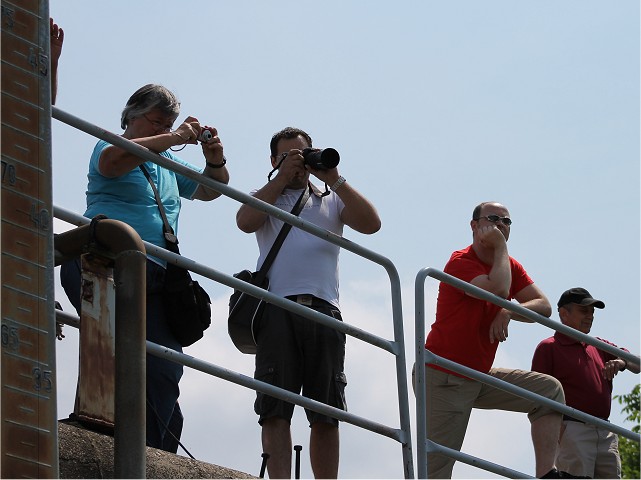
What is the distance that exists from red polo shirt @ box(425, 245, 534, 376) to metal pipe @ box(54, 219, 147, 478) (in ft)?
11.4

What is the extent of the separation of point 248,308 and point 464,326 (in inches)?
49.5

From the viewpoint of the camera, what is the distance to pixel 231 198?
197 inches

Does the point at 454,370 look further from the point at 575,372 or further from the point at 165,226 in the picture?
the point at 575,372

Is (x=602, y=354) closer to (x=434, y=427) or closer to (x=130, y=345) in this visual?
(x=434, y=427)

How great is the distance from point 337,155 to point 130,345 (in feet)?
9.68

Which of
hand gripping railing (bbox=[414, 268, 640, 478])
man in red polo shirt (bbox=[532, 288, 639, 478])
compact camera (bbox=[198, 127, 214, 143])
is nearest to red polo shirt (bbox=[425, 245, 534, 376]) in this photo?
hand gripping railing (bbox=[414, 268, 640, 478])

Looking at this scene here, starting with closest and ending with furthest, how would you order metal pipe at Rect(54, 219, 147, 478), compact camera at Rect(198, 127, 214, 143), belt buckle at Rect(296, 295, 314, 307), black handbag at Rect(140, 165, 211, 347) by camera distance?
metal pipe at Rect(54, 219, 147, 478) → black handbag at Rect(140, 165, 211, 347) → compact camera at Rect(198, 127, 214, 143) → belt buckle at Rect(296, 295, 314, 307)

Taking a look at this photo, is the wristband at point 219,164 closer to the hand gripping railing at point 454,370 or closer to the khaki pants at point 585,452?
the hand gripping railing at point 454,370

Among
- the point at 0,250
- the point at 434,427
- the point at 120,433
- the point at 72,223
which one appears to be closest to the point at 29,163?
the point at 0,250

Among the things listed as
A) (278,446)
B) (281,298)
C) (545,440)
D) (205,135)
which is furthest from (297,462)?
(545,440)

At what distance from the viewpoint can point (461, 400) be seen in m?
6.22

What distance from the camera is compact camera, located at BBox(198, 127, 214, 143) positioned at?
17.6 feet

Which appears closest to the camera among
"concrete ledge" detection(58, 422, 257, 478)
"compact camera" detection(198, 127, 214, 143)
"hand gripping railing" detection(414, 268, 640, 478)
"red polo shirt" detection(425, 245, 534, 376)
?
"concrete ledge" detection(58, 422, 257, 478)

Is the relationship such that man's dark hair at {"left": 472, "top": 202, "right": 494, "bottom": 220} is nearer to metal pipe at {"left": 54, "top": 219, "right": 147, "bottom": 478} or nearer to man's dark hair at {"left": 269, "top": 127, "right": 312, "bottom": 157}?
man's dark hair at {"left": 269, "top": 127, "right": 312, "bottom": 157}
